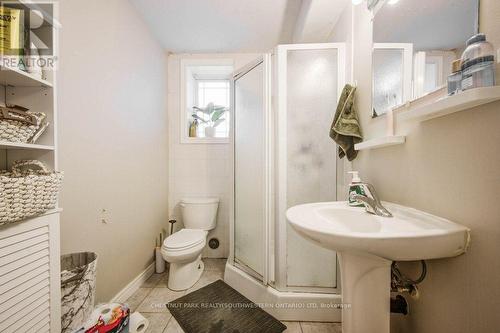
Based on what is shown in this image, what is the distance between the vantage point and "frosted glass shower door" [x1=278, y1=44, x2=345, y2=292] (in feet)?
4.56

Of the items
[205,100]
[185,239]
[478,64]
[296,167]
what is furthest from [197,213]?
[478,64]

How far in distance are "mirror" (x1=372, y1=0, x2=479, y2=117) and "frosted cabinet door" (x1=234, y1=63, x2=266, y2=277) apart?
0.72 m

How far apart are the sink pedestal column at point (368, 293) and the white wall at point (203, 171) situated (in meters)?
1.62

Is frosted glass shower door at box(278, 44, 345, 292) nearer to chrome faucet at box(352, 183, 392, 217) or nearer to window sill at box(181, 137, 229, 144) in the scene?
chrome faucet at box(352, 183, 392, 217)

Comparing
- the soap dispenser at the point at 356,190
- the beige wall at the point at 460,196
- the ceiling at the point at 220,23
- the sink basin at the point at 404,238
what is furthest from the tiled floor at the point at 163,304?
the ceiling at the point at 220,23

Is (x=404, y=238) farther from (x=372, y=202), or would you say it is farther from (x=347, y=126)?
(x=347, y=126)

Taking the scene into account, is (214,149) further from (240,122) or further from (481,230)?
(481,230)

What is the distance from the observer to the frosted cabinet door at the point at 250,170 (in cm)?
151

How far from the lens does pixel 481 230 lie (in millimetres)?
586

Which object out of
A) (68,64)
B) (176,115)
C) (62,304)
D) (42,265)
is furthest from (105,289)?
(176,115)

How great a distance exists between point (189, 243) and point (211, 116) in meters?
1.39

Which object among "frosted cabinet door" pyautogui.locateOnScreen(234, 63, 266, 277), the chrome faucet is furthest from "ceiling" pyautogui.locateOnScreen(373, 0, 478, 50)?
"frosted cabinet door" pyautogui.locateOnScreen(234, 63, 266, 277)

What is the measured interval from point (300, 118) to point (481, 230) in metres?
1.03

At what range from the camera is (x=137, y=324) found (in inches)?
47.0
